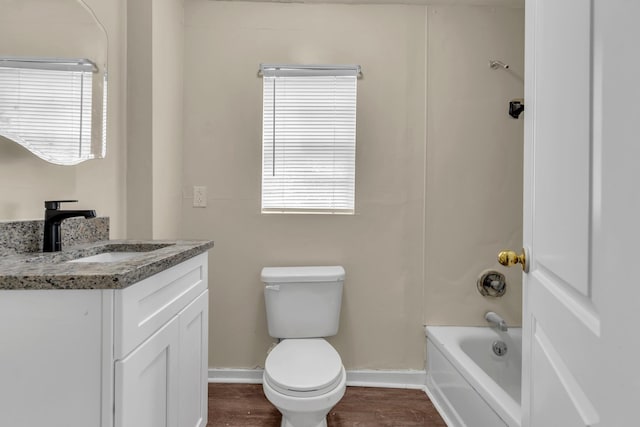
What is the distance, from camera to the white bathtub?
1.34m

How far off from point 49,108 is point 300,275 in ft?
4.22

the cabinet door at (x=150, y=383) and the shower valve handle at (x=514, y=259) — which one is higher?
the shower valve handle at (x=514, y=259)

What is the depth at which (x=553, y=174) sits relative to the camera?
2.28ft

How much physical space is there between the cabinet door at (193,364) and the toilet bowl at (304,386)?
0.27m

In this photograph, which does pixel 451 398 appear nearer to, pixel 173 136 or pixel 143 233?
pixel 143 233

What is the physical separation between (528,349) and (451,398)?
41.0 inches

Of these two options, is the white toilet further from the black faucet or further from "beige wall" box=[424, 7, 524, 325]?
the black faucet

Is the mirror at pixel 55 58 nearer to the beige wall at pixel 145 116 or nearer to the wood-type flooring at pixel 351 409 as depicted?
the beige wall at pixel 145 116

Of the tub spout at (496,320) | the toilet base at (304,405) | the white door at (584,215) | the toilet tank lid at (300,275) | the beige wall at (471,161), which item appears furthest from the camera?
the beige wall at (471,161)

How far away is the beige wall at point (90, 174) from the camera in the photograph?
1087 millimetres

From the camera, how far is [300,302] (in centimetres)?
184

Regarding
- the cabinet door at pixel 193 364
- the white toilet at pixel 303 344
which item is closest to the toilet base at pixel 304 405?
the white toilet at pixel 303 344

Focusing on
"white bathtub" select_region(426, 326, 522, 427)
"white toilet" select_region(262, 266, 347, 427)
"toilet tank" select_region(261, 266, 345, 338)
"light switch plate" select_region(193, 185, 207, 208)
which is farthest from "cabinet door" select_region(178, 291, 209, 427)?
"white bathtub" select_region(426, 326, 522, 427)

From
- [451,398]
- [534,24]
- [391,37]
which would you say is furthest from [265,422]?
[391,37]
